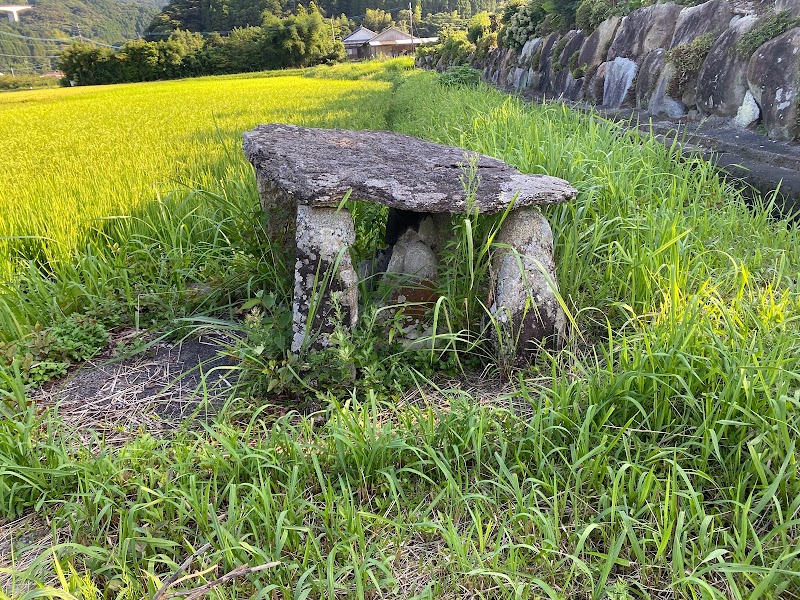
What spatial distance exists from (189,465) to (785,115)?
4.75 m

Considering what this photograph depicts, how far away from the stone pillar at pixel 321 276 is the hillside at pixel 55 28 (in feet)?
378

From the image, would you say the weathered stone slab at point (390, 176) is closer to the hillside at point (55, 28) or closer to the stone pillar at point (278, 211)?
the stone pillar at point (278, 211)

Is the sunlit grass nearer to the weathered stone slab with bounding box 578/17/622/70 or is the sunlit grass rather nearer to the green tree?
the weathered stone slab with bounding box 578/17/622/70

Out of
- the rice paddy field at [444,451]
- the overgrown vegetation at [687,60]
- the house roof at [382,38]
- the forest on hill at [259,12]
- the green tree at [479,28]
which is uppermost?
the forest on hill at [259,12]

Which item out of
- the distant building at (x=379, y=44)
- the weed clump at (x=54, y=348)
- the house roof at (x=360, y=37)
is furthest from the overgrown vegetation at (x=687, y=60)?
the house roof at (x=360, y=37)

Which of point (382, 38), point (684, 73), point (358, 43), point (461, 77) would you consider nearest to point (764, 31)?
point (684, 73)

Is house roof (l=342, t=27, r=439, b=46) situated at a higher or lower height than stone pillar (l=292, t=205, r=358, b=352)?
Answer: higher

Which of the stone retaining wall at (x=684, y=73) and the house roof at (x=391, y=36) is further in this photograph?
the house roof at (x=391, y=36)

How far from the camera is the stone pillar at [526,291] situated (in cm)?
212

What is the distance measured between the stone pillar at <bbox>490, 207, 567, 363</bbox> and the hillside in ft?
378

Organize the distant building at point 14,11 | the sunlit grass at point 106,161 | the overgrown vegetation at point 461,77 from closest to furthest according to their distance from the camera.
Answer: the sunlit grass at point 106,161 < the overgrown vegetation at point 461,77 < the distant building at point 14,11

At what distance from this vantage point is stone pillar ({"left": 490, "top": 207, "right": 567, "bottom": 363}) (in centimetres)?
212

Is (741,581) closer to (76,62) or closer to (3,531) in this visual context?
(3,531)

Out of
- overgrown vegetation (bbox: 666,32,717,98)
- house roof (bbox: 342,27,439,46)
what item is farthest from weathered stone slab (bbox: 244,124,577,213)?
house roof (bbox: 342,27,439,46)
